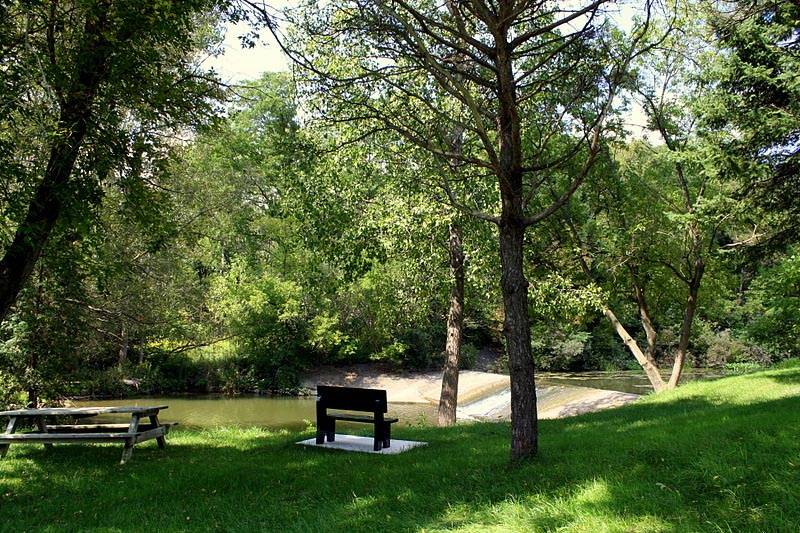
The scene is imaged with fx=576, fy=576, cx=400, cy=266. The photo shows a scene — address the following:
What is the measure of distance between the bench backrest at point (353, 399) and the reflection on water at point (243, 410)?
6716 millimetres

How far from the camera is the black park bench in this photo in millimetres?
7137

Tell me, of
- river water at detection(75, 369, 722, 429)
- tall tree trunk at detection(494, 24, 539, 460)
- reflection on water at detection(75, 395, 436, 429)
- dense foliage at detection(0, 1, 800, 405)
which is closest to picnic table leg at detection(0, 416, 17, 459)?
dense foliage at detection(0, 1, 800, 405)

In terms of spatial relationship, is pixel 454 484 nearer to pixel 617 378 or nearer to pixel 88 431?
pixel 88 431

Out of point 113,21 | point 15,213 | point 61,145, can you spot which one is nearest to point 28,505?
point 15,213

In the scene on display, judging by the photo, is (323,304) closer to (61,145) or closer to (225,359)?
(225,359)

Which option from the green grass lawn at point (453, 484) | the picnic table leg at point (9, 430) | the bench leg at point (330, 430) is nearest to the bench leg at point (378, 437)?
the green grass lawn at point (453, 484)

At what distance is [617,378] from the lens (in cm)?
2673

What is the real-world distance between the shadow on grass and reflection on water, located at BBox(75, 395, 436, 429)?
8210 millimetres

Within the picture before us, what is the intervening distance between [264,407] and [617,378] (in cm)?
1607

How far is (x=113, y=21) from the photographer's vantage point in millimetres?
6207

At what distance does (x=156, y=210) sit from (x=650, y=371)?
494 inches

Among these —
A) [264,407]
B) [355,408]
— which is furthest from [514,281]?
[264,407]

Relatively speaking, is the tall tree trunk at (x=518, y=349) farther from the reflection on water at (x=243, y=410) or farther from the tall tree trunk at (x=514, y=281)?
the reflection on water at (x=243, y=410)

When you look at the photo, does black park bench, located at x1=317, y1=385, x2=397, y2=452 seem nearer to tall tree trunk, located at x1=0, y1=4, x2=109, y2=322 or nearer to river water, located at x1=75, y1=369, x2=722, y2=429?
tall tree trunk, located at x1=0, y1=4, x2=109, y2=322
